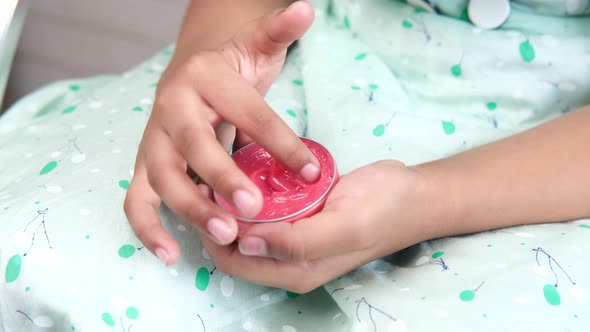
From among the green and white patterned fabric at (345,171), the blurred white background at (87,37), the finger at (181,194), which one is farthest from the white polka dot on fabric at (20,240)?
the blurred white background at (87,37)

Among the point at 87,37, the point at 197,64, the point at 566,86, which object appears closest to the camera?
the point at 197,64

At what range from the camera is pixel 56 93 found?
0.86 metres

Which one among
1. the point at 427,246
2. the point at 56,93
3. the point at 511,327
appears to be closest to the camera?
the point at 511,327

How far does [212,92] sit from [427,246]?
239 millimetres

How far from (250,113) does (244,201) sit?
97 millimetres

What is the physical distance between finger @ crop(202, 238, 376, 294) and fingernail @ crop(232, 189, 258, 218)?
0.07m

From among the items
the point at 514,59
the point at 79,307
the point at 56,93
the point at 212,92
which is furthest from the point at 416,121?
the point at 56,93

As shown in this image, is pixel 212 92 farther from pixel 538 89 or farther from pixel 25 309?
pixel 538 89

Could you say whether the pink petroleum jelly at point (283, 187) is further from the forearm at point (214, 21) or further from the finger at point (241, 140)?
the forearm at point (214, 21)

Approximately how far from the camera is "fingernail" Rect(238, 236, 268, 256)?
466 mm

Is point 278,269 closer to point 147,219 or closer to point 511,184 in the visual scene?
point 147,219

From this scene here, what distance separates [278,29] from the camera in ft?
1.74

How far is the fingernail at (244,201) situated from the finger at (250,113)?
0.07 meters

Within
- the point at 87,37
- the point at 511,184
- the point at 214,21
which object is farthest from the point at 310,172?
the point at 87,37
